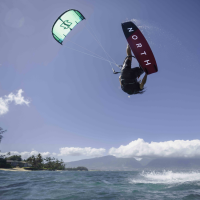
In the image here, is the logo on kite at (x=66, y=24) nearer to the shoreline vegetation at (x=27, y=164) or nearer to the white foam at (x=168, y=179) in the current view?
the white foam at (x=168, y=179)

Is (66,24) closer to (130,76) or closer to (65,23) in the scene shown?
(65,23)

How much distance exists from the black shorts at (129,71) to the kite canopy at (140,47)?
0.68ft

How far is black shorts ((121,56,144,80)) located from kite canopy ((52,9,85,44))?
4548 mm

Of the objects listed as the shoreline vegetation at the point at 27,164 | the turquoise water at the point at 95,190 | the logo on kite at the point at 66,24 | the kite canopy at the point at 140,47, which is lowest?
the shoreline vegetation at the point at 27,164

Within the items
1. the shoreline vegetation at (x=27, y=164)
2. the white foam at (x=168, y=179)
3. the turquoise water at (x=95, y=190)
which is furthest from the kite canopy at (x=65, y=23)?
the shoreline vegetation at (x=27, y=164)

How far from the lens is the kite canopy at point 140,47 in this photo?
13.3ft

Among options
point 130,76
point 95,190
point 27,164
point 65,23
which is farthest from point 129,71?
point 27,164

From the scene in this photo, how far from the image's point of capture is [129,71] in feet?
13.8

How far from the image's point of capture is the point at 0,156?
68.4m

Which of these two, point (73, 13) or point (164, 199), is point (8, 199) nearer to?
point (164, 199)

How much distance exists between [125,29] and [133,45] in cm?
55

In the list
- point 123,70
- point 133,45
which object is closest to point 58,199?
point 123,70

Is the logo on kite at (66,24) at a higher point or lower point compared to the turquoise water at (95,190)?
higher

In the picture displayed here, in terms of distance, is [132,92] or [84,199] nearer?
[132,92]
